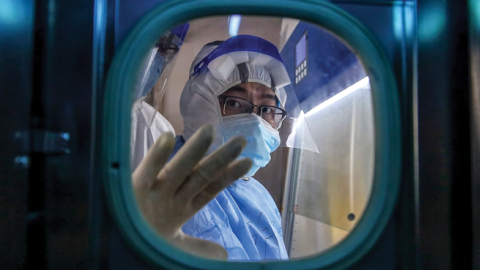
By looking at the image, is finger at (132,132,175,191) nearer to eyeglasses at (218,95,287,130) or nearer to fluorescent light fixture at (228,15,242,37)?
eyeglasses at (218,95,287,130)

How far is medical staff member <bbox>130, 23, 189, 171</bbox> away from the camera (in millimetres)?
985

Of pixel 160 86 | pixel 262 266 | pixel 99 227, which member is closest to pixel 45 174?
pixel 99 227

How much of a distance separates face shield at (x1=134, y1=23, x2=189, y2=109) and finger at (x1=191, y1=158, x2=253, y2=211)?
0.44 m

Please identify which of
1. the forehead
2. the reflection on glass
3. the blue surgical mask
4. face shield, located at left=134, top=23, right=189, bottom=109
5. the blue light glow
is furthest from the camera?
the forehead

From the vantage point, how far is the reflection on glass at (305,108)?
118cm

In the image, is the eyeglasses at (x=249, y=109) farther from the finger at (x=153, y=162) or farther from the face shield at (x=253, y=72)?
the finger at (x=153, y=162)

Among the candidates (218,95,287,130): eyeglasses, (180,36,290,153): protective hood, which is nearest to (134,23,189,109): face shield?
(180,36,290,153): protective hood

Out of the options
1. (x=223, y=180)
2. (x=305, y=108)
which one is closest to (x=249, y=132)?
(x=305, y=108)

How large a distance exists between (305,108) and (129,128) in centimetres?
123

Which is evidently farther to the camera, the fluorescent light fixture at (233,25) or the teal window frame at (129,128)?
the fluorescent light fixture at (233,25)

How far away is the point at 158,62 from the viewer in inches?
41.8

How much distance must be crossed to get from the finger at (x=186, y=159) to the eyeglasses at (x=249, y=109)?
738 millimetres

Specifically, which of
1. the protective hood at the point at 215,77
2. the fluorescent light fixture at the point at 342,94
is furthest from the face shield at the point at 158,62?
the fluorescent light fixture at the point at 342,94

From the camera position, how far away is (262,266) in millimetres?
636
